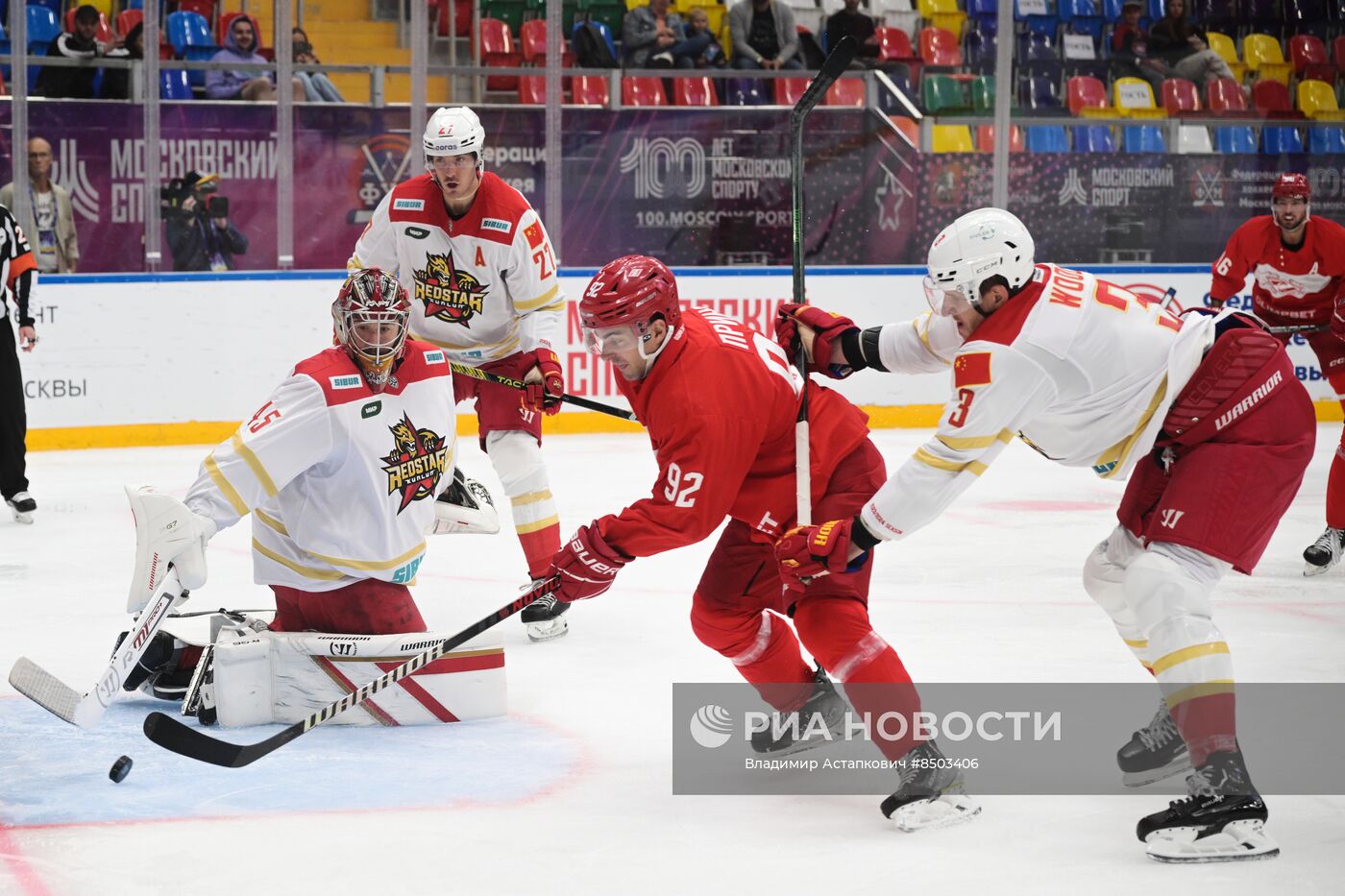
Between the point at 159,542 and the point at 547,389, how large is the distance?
153 centimetres

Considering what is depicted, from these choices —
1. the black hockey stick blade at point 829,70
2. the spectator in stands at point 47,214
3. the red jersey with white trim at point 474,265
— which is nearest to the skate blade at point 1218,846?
the black hockey stick blade at point 829,70

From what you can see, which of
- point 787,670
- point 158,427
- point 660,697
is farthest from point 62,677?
point 158,427

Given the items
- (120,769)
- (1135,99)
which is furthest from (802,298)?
(1135,99)

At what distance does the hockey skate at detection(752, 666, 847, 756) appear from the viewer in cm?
308

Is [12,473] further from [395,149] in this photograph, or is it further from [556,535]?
[395,149]

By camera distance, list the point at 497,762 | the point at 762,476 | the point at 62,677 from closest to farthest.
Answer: the point at 762,476, the point at 497,762, the point at 62,677

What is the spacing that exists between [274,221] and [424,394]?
4840 mm

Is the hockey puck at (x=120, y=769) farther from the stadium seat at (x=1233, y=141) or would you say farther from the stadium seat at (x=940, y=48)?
the stadium seat at (x=1233, y=141)

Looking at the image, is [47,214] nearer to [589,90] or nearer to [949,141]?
[589,90]

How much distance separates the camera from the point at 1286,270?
591cm

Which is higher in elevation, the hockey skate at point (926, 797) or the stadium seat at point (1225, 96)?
the stadium seat at point (1225, 96)

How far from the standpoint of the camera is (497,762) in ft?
10.0

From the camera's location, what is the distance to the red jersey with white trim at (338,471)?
304 centimetres

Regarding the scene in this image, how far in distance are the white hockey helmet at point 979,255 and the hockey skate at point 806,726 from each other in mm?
882
